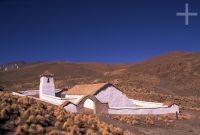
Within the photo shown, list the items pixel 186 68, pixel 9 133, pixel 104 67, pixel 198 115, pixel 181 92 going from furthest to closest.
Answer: pixel 104 67
pixel 186 68
pixel 181 92
pixel 198 115
pixel 9 133

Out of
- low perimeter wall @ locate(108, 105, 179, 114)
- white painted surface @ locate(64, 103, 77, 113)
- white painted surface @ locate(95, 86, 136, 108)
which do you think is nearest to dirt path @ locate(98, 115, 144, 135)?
low perimeter wall @ locate(108, 105, 179, 114)

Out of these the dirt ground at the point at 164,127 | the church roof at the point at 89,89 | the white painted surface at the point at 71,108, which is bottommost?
the dirt ground at the point at 164,127

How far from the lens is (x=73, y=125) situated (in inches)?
797

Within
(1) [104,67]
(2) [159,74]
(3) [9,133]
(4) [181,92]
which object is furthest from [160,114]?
(1) [104,67]

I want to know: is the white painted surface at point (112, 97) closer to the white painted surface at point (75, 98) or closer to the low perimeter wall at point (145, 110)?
the white painted surface at point (75, 98)

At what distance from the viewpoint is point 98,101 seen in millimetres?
33344

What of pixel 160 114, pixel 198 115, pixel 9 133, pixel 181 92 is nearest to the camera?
pixel 9 133

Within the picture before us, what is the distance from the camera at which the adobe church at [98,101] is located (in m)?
33.2

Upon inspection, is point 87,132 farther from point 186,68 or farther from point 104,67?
point 104,67

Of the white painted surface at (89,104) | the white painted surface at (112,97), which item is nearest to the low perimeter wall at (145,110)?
the white painted surface at (89,104)

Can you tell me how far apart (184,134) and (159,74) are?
56650mm

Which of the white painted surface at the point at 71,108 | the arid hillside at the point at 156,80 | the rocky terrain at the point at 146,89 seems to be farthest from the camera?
the arid hillside at the point at 156,80

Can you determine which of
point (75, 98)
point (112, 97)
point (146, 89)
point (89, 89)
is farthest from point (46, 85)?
point (146, 89)

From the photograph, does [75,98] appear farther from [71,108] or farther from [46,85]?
[71,108]
